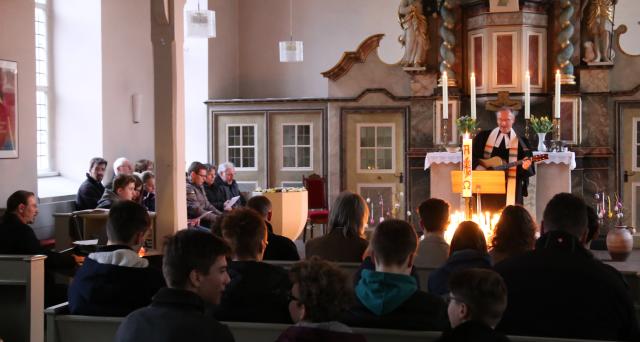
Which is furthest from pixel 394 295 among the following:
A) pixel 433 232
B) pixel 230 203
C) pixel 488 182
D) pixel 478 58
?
pixel 478 58

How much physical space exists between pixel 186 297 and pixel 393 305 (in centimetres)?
82

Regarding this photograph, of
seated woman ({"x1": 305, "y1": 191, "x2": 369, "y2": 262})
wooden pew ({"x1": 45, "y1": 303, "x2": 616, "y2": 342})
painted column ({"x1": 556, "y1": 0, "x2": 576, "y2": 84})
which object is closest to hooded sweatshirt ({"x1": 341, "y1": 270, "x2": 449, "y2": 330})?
wooden pew ({"x1": 45, "y1": 303, "x2": 616, "y2": 342})

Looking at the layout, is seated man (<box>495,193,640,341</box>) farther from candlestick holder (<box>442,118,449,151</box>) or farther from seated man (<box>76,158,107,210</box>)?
candlestick holder (<box>442,118,449,151</box>)

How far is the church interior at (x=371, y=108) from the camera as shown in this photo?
32.8 feet

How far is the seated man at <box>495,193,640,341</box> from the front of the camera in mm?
3330

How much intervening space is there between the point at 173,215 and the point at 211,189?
10.9ft

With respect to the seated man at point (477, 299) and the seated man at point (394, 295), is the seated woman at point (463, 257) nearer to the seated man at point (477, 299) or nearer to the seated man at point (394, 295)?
the seated man at point (394, 295)

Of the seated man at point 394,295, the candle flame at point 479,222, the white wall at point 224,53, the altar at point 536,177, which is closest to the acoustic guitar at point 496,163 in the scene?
the candle flame at point 479,222

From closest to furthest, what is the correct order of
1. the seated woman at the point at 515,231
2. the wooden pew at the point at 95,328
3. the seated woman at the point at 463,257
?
the wooden pew at the point at 95,328, the seated woman at the point at 463,257, the seated woman at the point at 515,231

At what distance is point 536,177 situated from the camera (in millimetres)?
11133

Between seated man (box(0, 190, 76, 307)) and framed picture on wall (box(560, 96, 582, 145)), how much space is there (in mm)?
7412

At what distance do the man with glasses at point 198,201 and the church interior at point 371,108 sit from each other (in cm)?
74

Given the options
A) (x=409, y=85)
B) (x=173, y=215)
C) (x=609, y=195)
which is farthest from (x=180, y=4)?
(x=609, y=195)

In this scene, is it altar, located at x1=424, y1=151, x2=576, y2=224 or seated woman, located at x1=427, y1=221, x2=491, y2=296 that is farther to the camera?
altar, located at x1=424, y1=151, x2=576, y2=224
